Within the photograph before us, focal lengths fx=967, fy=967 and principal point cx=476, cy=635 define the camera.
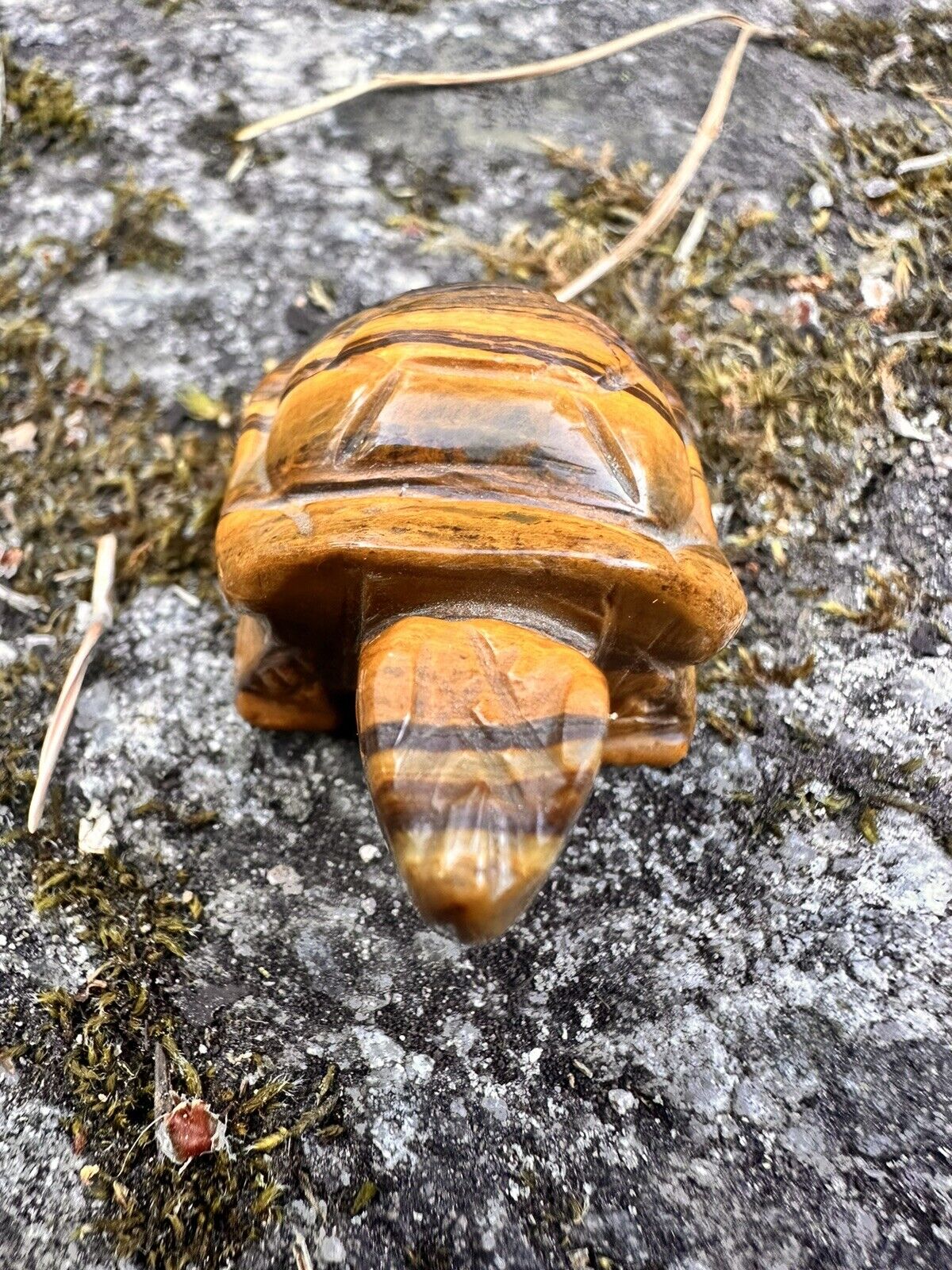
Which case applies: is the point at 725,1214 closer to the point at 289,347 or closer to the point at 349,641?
the point at 349,641

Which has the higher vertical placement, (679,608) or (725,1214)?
(679,608)

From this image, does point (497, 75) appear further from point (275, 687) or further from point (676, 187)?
point (275, 687)

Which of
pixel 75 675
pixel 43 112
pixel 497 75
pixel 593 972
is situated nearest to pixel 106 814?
pixel 75 675

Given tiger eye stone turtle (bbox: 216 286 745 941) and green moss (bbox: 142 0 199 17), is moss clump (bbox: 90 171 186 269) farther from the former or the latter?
tiger eye stone turtle (bbox: 216 286 745 941)

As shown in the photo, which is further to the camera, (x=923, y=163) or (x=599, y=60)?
(x=599, y=60)

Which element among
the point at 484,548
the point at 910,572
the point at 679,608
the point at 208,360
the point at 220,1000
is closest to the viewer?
the point at 484,548

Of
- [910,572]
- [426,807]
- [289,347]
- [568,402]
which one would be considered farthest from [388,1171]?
[289,347]

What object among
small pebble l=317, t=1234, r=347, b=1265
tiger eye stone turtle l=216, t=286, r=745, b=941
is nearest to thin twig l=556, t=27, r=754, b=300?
tiger eye stone turtle l=216, t=286, r=745, b=941
